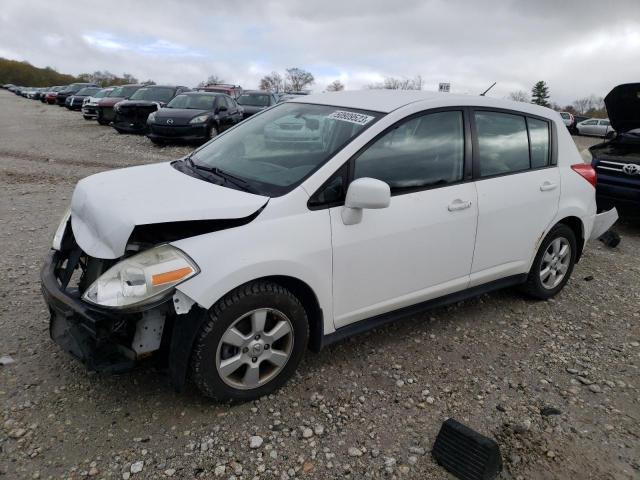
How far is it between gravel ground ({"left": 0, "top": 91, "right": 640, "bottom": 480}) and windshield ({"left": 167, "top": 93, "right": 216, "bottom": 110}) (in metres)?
10.2

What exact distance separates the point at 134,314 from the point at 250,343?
25.0 inches

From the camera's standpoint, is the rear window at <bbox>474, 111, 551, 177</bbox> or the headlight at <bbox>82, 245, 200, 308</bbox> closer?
the headlight at <bbox>82, 245, 200, 308</bbox>

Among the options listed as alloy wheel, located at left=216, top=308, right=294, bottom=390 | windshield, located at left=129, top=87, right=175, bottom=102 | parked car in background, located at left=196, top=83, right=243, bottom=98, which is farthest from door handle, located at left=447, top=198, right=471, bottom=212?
parked car in background, located at left=196, top=83, right=243, bottom=98

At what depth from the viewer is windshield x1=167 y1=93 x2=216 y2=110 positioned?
1378 centimetres

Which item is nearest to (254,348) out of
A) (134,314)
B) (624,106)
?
(134,314)

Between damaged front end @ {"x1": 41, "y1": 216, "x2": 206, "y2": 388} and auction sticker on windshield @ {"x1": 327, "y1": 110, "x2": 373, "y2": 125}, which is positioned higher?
auction sticker on windshield @ {"x1": 327, "y1": 110, "x2": 373, "y2": 125}

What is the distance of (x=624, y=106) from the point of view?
23.6 feet

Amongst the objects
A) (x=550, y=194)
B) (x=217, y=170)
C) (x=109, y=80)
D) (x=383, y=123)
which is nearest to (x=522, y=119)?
(x=550, y=194)

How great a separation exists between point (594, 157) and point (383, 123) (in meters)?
5.92

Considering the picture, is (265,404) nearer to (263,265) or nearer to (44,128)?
(263,265)

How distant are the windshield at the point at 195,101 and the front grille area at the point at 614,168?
988 cm

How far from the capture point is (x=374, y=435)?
269cm

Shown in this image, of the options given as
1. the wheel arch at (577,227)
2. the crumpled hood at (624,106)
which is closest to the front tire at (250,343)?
the wheel arch at (577,227)

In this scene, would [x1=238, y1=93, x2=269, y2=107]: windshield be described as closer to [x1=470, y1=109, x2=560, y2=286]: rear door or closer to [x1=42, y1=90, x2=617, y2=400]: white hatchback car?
[x1=42, y1=90, x2=617, y2=400]: white hatchback car
